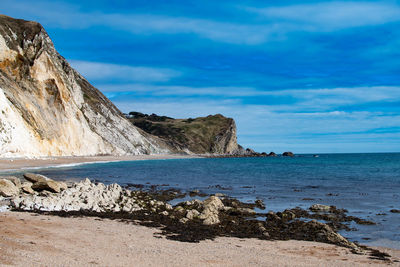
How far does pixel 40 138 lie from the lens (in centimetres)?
5681

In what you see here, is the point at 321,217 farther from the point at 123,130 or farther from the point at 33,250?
the point at 123,130

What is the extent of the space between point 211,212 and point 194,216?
89 cm

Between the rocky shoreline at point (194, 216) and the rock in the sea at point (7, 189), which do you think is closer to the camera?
the rocky shoreline at point (194, 216)

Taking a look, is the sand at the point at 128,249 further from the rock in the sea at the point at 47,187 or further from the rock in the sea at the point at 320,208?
the rock in the sea at the point at 320,208

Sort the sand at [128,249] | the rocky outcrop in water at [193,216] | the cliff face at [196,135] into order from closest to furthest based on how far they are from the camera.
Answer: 1. the sand at [128,249]
2. the rocky outcrop in water at [193,216]
3. the cliff face at [196,135]

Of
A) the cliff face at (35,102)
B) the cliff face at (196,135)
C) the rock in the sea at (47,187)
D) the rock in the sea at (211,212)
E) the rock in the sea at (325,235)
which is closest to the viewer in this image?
the rock in the sea at (325,235)

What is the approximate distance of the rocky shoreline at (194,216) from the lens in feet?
39.8

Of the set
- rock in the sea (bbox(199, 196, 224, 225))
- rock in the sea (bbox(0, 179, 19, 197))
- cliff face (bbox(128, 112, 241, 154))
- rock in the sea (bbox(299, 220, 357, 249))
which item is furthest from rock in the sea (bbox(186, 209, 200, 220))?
cliff face (bbox(128, 112, 241, 154))

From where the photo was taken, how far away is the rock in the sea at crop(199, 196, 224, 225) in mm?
13988

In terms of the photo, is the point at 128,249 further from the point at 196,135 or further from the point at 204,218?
the point at 196,135

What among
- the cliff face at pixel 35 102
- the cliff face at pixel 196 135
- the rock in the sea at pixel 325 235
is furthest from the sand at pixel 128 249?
the cliff face at pixel 196 135

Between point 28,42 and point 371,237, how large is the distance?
221 ft

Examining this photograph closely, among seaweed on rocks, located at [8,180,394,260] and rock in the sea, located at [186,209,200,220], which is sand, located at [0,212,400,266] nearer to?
seaweed on rocks, located at [8,180,394,260]

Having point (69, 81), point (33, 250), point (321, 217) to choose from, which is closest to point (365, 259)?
point (321, 217)
